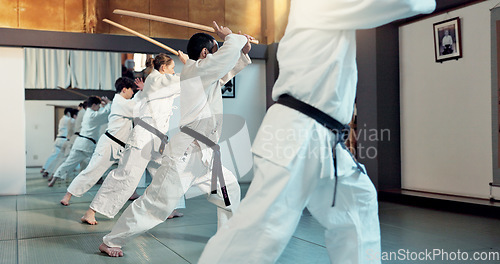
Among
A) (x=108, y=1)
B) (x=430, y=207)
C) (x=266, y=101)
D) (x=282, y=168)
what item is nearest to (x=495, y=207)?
(x=430, y=207)

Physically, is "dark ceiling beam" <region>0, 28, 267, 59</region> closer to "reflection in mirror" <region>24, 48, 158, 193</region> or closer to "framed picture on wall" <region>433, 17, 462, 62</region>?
"framed picture on wall" <region>433, 17, 462, 62</region>

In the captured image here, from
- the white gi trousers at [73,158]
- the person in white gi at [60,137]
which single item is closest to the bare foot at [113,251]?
the white gi trousers at [73,158]

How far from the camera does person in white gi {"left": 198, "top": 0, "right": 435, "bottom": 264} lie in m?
1.60

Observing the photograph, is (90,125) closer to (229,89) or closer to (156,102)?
(229,89)

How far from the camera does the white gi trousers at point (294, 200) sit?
1596 mm

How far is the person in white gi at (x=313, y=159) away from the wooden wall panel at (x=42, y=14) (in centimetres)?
538

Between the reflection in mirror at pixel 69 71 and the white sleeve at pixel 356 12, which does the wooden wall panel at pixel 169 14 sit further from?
the white sleeve at pixel 356 12

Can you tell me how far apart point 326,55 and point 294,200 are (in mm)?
539

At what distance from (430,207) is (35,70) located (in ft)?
33.9

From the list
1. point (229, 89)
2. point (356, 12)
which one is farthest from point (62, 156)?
point (356, 12)

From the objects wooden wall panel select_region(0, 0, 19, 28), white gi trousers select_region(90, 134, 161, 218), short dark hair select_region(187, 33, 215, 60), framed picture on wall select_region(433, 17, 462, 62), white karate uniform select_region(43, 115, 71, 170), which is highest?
wooden wall panel select_region(0, 0, 19, 28)

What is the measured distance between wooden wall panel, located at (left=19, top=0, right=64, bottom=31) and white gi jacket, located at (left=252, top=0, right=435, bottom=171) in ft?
17.8

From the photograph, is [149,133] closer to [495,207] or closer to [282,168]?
[282,168]

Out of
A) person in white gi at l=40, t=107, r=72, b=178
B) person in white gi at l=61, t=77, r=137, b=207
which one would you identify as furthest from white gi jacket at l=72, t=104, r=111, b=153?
person in white gi at l=40, t=107, r=72, b=178
